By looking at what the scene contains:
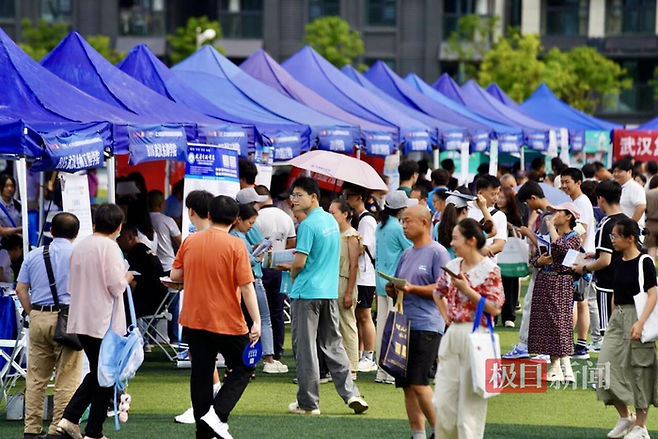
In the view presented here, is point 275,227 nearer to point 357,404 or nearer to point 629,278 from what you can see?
point 357,404

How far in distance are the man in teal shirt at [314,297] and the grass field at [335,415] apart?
29 centimetres

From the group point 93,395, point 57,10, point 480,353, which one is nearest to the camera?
point 480,353

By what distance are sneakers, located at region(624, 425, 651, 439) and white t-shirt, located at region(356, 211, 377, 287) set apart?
3.87 m

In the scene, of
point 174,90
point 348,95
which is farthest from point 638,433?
point 348,95

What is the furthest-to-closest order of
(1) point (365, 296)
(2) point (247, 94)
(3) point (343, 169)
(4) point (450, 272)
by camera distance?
(2) point (247, 94) → (1) point (365, 296) → (3) point (343, 169) → (4) point (450, 272)

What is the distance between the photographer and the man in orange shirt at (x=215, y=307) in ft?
29.7

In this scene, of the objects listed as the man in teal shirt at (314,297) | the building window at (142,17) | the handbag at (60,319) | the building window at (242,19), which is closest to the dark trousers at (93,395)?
the handbag at (60,319)

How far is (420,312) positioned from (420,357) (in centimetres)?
32

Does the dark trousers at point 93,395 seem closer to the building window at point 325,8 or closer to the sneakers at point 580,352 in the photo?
the sneakers at point 580,352

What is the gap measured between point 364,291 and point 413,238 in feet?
12.7

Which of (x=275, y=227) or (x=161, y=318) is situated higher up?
(x=275, y=227)

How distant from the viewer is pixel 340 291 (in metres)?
12.3

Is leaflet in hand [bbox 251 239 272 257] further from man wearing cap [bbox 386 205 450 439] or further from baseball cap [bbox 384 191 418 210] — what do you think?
man wearing cap [bbox 386 205 450 439]

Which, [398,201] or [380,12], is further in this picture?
[380,12]
